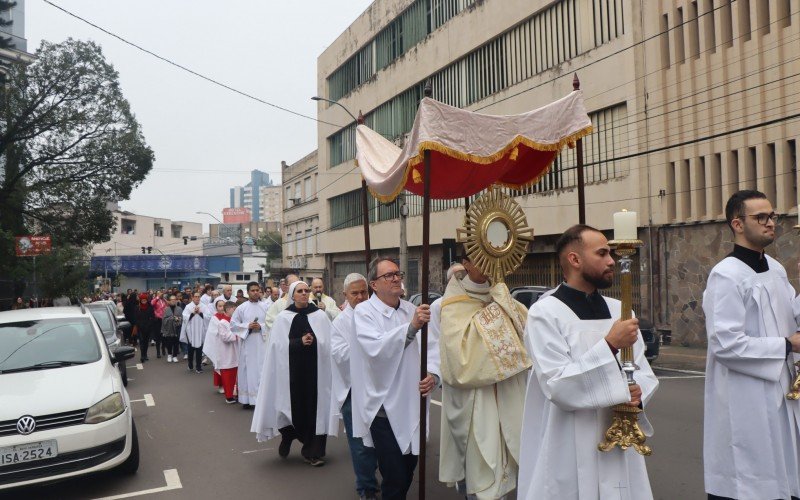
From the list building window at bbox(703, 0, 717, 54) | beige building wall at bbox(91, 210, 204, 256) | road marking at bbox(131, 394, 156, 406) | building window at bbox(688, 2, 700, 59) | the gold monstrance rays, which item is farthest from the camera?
beige building wall at bbox(91, 210, 204, 256)

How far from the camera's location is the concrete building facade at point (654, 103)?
1545cm

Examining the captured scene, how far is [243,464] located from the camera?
24.4 feet

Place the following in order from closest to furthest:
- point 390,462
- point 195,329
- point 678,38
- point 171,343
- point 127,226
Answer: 1. point 390,462
2. point 195,329
3. point 678,38
4. point 171,343
5. point 127,226

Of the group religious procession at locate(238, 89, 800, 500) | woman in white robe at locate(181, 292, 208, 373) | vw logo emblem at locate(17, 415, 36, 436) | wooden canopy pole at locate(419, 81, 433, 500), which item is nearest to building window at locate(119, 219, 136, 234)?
woman in white robe at locate(181, 292, 208, 373)

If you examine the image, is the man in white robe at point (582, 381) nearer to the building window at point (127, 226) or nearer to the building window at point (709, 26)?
the building window at point (709, 26)

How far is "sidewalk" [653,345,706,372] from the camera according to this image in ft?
47.0

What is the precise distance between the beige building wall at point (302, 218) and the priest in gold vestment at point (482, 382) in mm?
37325

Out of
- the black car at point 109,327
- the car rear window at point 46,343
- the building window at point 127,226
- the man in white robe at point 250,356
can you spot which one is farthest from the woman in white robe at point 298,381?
the building window at point 127,226

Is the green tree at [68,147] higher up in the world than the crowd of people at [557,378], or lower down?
higher up

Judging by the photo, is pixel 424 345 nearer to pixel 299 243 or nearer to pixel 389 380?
pixel 389 380

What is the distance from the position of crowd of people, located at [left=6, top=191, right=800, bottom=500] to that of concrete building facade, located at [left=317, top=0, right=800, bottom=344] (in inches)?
362

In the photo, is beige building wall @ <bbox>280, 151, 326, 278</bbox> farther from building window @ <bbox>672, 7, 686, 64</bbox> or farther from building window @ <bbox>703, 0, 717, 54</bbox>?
building window @ <bbox>703, 0, 717, 54</bbox>

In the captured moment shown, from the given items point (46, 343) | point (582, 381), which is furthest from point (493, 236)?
point (46, 343)

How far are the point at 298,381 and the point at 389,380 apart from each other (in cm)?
228
